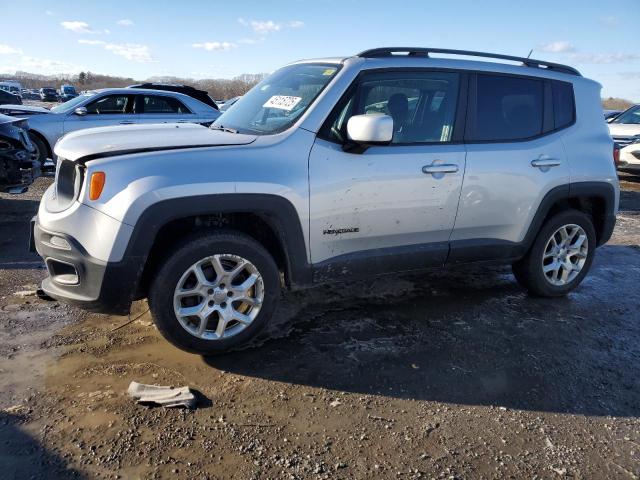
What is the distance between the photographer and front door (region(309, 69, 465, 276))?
3439 mm

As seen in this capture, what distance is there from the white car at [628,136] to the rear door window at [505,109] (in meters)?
7.80

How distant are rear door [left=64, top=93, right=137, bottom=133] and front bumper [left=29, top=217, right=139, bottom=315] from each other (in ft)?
23.3

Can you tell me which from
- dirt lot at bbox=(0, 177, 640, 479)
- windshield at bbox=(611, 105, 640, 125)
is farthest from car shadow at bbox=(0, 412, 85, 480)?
windshield at bbox=(611, 105, 640, 125)

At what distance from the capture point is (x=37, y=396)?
2916 millimetres

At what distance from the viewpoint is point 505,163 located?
4031mm

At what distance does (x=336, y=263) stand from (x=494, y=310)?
160 cm

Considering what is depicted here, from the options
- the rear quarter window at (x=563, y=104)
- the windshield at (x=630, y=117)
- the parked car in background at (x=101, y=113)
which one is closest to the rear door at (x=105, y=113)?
the parked car in background at (x=101, y=113)

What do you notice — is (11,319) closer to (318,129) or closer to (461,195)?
(318,129)

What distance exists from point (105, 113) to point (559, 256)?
8335 mm

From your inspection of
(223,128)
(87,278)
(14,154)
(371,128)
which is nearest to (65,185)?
(87,278)

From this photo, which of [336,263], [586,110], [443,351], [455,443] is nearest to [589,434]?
[455,443]

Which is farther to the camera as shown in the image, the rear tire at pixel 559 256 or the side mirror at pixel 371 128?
the rear tire at pixel 559 256

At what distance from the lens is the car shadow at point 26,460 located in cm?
232

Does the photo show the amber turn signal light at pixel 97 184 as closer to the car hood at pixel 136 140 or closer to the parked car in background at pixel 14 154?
the car hood at pixel 136 140
